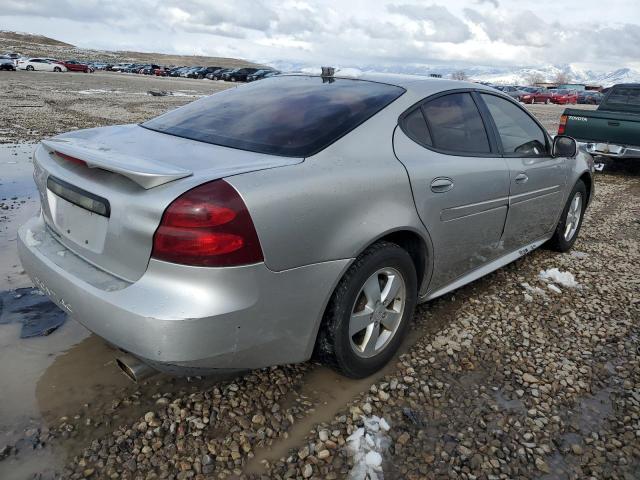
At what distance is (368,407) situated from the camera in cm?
248

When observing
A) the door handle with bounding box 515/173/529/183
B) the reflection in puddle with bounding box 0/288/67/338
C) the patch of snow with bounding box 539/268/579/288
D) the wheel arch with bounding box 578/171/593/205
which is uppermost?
the door handle with bounding box 515/173/529/183

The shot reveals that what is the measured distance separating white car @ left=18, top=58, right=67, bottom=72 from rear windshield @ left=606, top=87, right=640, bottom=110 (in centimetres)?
4546

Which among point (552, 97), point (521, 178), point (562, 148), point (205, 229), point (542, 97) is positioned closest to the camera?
point (205, 229)

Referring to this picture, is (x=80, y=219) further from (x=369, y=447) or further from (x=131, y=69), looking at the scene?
(x=131, y=69)

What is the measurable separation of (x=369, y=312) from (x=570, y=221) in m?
3.22

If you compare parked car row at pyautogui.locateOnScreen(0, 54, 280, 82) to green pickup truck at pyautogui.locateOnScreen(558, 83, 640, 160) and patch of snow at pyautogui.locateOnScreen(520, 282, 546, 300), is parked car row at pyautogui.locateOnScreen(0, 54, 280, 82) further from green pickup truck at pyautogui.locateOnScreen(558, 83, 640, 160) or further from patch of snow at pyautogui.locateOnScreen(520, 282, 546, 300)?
patch of snow at pyautogui.locateOnScreen(520, 282, 546, 300)

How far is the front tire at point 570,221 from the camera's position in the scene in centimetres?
464

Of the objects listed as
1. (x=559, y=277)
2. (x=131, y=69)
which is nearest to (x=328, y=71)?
(x=559, y=277)

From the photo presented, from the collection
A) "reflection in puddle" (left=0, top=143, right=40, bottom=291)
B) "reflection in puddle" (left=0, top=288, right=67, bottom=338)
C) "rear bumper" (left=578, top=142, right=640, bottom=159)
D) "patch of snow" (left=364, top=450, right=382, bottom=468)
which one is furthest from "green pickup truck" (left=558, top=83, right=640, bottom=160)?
"reflection in puddle" (left=0, top=288, right=67, bottom=338)

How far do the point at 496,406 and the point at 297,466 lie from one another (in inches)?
43.5

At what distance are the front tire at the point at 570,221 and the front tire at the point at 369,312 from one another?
2.51 metres

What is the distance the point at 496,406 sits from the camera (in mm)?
2566

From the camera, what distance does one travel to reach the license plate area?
7.05ft

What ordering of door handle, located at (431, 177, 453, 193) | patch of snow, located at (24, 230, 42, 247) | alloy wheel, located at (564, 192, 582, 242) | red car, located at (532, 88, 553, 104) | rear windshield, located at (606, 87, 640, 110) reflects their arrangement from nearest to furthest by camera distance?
patch of snow, located at (24, 230, 42, 247) < door handle, located at (431, 177, 453, 193) < alloy wheel, located at (564, 192, 582, 242) < rear windshield, located at (606, 87, 640, 110) < red car, located at (532, 88, 553, 104)
